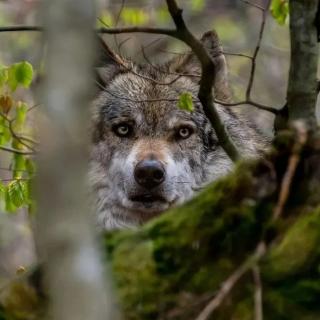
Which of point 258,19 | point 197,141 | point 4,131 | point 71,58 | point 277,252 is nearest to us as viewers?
point 71,58

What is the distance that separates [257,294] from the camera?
14.8 ft

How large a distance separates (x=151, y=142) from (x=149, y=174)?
0.61m

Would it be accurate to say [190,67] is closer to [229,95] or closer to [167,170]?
[229,95]

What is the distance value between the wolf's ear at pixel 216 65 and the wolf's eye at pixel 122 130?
66cm

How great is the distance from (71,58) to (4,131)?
16.0ft

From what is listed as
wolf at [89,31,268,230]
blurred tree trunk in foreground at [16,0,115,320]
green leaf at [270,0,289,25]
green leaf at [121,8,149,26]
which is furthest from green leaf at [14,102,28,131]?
green leaf at [121,8,149,26]

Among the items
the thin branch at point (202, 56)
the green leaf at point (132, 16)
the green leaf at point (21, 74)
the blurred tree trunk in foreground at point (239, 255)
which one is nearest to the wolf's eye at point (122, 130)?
the green leaf at point (21, 74)

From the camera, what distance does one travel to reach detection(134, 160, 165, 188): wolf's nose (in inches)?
336

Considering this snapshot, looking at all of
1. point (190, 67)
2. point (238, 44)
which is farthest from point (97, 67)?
point (238, 44)

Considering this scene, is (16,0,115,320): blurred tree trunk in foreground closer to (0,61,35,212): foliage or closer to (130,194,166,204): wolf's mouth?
(0,61,35,212): foliage

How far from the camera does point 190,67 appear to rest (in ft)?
31.6

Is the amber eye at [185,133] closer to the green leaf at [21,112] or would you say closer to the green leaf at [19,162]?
the green leaf at [19,162]

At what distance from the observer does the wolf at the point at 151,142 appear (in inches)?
341

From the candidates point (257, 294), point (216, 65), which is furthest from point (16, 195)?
point (257, 294)
